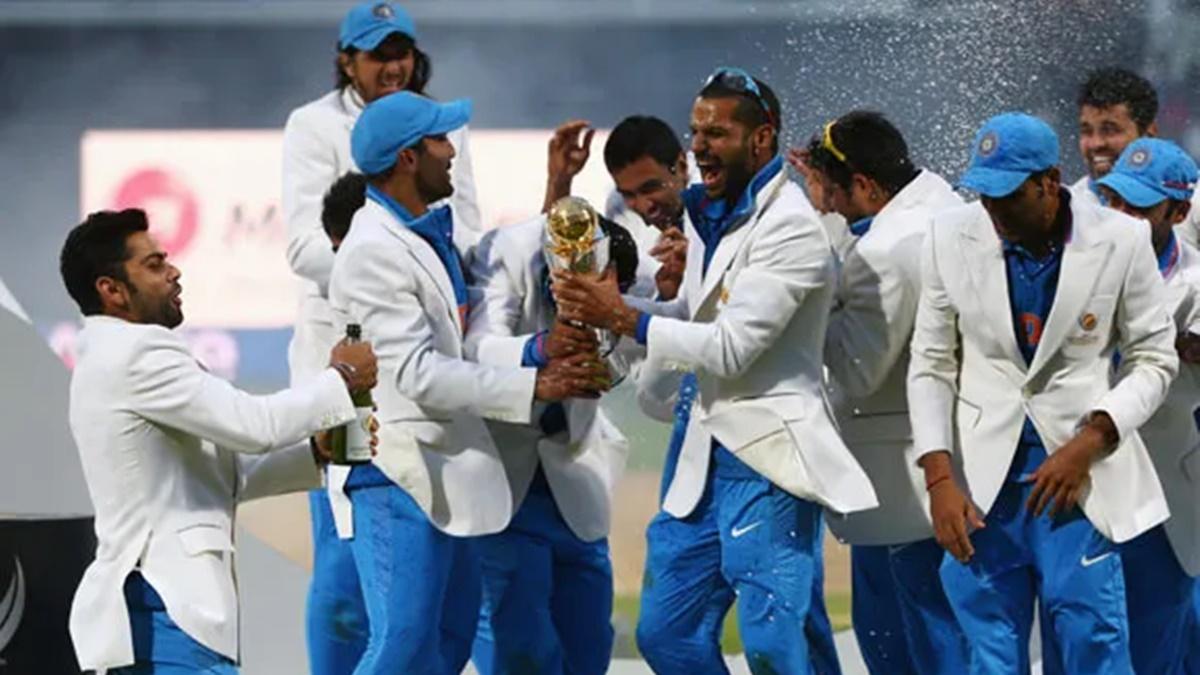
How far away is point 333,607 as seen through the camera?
7176 mm

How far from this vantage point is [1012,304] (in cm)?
628

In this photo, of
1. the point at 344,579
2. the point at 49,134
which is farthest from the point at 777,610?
the point at 49,134

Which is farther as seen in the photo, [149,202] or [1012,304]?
[149,202]

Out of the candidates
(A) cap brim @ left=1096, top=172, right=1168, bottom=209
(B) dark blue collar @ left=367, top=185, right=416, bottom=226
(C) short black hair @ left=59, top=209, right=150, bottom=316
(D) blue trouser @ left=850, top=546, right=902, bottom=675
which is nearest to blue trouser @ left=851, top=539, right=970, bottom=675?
(D) blue trouser @ left=850, top=546, right=902, bottom=675

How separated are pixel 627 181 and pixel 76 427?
1847 millimetres

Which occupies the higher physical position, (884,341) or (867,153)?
(867,153)

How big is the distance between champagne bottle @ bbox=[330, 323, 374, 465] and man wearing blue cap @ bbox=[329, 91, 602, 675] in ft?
0.64

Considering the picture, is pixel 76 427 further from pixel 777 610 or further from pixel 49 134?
pixel 49 134

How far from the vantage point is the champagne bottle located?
19.7ft

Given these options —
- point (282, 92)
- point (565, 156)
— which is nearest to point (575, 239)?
point (565, 156)

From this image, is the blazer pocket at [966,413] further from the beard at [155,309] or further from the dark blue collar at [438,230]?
the beard at [155,309]

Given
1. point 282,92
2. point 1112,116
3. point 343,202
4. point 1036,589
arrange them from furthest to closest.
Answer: point 282,92 → point 1112,116 → point 343,202 → point 1036,589

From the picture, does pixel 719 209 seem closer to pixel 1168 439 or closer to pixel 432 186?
pixel 432 186

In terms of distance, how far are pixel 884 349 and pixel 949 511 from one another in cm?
50
